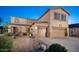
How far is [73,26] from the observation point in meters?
2.12

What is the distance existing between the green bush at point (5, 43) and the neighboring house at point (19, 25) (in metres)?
0.10

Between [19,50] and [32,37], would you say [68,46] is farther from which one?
[19,50]

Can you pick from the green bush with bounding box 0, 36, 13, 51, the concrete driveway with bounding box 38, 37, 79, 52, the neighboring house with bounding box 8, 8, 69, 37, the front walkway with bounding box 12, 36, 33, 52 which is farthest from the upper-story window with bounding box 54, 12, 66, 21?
the green bush with bounding box 0, 36, 13, 51

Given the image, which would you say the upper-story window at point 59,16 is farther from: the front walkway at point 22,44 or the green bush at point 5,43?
the green bush at point 5,43

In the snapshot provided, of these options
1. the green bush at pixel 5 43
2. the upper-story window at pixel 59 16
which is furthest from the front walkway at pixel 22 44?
the upper-story window at pixel 59 16

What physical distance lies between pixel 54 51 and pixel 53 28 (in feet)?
0.94

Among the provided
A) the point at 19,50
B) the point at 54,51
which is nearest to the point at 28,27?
the point at 19,50

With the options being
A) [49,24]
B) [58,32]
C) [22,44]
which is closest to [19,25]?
[22,44]

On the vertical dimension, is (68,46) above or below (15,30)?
below

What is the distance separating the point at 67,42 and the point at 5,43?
758 mm

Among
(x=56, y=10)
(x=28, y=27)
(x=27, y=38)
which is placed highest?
(x=56, y=10)

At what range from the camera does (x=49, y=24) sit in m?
2.17

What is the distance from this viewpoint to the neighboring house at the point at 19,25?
6.91ft

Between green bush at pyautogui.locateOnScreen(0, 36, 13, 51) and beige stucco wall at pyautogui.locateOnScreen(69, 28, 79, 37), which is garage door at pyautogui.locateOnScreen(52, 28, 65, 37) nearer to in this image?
beige stucco wall at pyautogui.locateOnScreen(69, 28, 79, 37)
